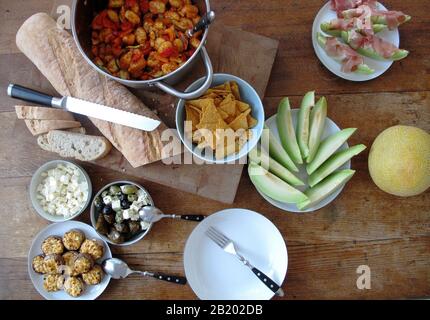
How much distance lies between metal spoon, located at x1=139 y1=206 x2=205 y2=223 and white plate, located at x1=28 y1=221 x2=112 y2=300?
0.16m

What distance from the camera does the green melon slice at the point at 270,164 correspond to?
1214 millimetres

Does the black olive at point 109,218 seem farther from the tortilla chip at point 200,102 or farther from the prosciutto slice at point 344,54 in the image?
the prosciutto slice at point 344,54

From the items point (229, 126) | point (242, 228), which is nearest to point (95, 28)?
point (229, 126)

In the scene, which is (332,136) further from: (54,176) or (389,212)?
(54,176)

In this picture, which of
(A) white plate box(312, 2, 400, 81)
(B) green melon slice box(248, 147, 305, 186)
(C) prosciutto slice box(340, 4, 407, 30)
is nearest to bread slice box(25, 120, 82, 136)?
(B) green melon slice box(248, 147, 305, 186)

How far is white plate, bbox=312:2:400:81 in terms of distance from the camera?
1.29m

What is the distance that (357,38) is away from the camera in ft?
4.08

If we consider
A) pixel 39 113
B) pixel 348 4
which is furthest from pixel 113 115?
pixel 348 4

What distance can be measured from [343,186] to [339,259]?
23 cm

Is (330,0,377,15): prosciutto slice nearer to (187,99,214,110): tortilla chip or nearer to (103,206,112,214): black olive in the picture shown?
(187,99,214,110): tortilla chip

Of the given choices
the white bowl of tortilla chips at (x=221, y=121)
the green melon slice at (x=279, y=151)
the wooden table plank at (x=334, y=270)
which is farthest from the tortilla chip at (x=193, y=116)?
the wooden table plank at (x=334, y=270)

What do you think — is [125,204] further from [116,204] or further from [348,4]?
[348,4]

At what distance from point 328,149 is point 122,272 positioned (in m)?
0.71
